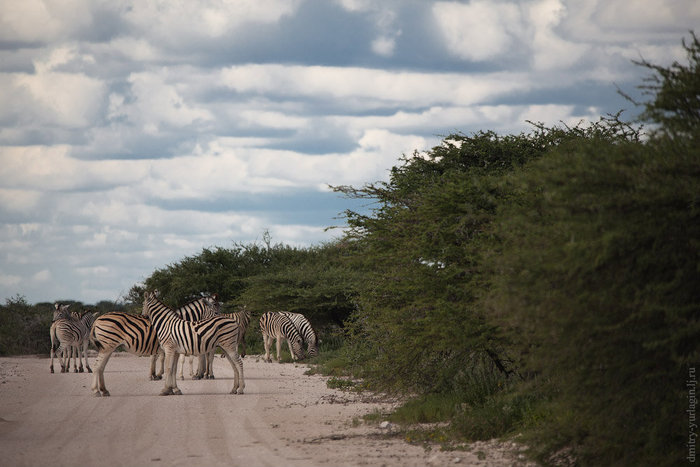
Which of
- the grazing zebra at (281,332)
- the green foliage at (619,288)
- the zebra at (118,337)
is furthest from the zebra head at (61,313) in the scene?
the green foliage at (619,288)

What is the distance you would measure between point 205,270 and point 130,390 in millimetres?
23350

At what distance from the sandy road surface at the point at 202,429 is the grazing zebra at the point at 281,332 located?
7.76 meters

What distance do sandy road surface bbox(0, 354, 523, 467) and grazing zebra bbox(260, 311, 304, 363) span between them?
25.5ft

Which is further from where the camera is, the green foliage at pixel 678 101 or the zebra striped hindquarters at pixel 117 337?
the zebra striped hindquarters at pixel 117 337

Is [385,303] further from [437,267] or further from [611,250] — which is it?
[611,250]

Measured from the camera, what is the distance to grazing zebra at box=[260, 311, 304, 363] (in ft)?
98.1

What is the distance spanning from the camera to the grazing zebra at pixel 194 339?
747 inches

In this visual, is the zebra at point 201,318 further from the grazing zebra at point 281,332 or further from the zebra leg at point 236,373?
the grazing zebra at point 281,332

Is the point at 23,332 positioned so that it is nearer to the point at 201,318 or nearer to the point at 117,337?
the point at 201,318

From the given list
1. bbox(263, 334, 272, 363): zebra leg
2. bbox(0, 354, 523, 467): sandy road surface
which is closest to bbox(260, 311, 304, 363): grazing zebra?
bbox(263, 334, 272, 363): zebra leg

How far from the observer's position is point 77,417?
15.0 metres

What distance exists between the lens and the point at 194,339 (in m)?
19.2

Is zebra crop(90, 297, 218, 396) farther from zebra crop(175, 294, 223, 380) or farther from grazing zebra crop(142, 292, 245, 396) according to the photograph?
zebra crop(175, 294, 223, 380)

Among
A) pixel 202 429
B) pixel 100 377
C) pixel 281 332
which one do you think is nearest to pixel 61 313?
pixel 281 332
